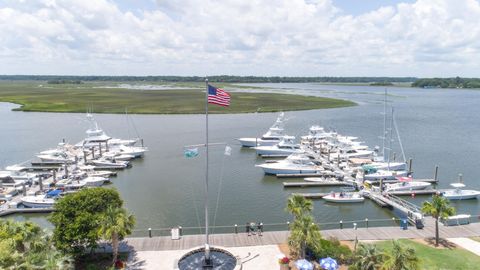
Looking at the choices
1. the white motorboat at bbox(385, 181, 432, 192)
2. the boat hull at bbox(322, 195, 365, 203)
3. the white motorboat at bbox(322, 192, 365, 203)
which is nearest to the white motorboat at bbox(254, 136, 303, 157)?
the white motorboat at bbox(385, 181, 432, 192)

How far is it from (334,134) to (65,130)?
218ft

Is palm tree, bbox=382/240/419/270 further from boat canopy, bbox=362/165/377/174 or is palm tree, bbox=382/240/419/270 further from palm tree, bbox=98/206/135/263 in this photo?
boat canopy, bbox=362/165/377/174

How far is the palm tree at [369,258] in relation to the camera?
70.7 feet

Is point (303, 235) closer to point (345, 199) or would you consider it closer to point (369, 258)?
point (369, 258)

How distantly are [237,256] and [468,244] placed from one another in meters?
19.2

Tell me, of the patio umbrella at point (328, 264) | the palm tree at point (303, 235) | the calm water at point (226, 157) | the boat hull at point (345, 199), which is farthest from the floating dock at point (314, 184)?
the patio umbrella at point (328, 264)

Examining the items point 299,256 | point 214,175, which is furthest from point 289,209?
point 214,175

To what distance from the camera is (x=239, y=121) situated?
111 m

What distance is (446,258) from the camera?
1099 inches

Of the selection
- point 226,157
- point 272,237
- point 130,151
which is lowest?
point 272,237

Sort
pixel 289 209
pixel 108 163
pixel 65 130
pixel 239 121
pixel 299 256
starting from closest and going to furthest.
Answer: pixel 299 256, pixel 289 209, pixel 108 163, pixel 65 130, pixel 239 121

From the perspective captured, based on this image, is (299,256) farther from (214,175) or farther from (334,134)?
(334,134)

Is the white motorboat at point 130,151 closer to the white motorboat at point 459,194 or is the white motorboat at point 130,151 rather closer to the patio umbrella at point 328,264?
the white motorboat at point 459,194

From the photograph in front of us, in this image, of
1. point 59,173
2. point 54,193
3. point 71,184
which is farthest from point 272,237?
point 59,173
